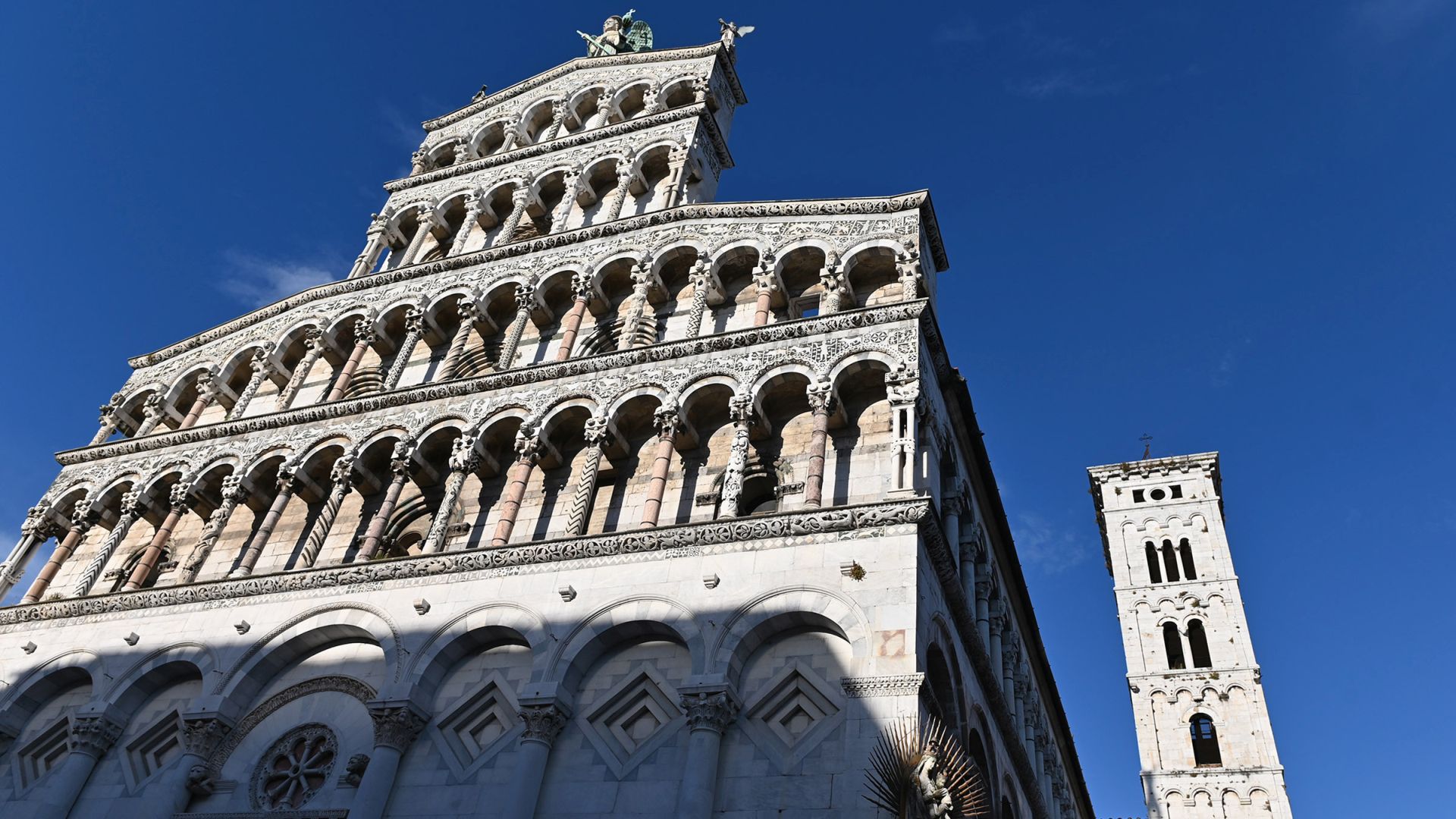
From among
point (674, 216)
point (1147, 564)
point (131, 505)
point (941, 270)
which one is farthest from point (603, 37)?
point (1147, 564)

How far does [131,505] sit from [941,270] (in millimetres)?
16991

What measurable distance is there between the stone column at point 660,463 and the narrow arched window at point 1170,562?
32.9m

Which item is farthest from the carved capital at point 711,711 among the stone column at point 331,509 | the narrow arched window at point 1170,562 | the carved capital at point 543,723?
the narrow arched window at point 1170,562

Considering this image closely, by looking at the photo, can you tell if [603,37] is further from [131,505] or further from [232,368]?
[131,505]

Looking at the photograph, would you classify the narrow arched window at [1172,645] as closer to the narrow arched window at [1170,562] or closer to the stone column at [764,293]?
the narrow arched window at [1170,562]

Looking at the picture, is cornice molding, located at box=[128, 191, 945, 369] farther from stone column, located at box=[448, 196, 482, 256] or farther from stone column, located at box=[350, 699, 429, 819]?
stone column, located at box=[350, 699, 429, 819]

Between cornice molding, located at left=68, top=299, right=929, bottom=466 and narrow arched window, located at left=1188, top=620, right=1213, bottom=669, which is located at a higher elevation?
narrow arched window, located at left=1188, top=620, right=1213, bottom=669

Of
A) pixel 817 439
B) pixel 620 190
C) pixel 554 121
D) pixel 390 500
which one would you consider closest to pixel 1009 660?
pixel 817 439

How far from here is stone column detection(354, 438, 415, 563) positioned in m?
18.2

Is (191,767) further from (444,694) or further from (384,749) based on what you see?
(444,694)

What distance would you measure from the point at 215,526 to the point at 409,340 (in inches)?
208

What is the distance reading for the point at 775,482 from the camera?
17.3 meters

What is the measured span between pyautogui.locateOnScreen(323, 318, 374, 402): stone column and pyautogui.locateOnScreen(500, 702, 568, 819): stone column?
10.2 meters

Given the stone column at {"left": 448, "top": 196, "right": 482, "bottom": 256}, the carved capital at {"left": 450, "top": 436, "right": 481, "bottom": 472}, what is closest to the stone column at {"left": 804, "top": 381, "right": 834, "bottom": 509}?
the carved capital at {"left": 450, "top": 436, "right": 481, "bottom": 472}
